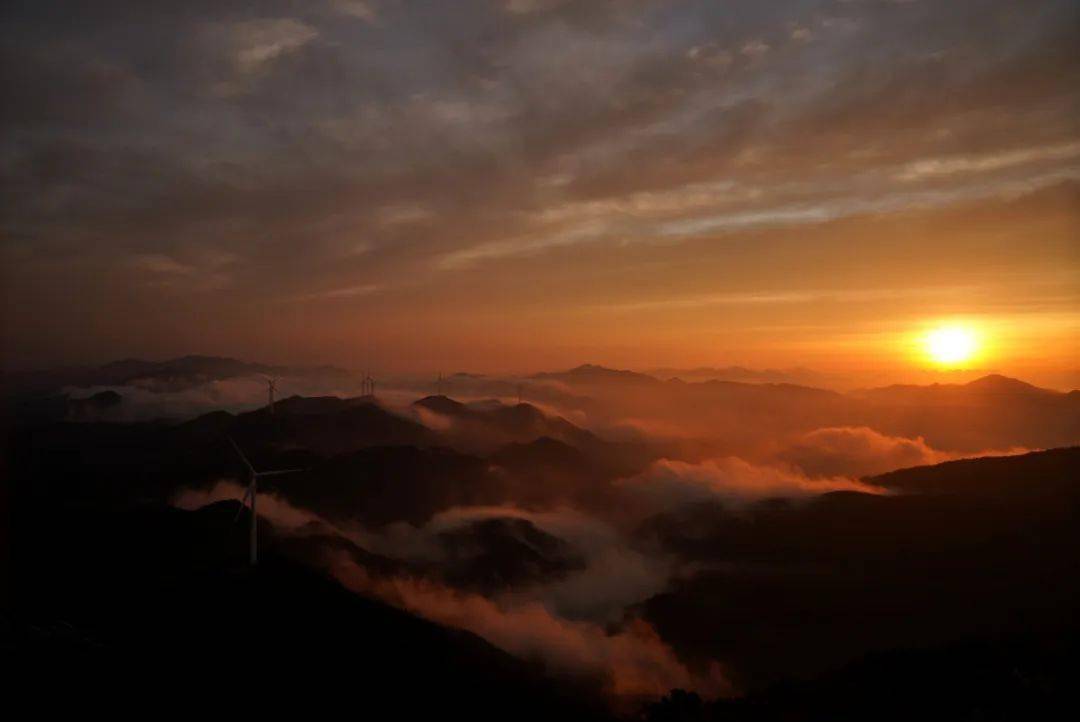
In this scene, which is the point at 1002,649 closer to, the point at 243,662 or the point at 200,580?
the point at 243,662

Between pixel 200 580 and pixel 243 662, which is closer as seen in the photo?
pixel 243 662

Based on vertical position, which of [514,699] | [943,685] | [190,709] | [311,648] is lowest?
[514,699]

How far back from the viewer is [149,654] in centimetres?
11138

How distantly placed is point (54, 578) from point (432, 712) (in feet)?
403

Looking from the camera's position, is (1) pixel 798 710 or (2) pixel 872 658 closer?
(1) pixel 798 710

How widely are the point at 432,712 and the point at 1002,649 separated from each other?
141 meters

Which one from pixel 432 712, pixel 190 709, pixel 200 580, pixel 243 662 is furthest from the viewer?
pixel 200 580

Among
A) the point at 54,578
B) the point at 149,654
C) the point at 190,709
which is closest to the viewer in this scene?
the point at 190,709

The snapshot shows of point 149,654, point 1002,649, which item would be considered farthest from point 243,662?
point 1002,649

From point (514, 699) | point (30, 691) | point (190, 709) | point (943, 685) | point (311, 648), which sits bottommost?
point (514, 699)

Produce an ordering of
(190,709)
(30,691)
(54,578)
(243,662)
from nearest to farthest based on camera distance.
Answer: (30,691), (190,709), (243,662), (54,578)

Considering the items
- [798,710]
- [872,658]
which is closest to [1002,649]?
[872,658]

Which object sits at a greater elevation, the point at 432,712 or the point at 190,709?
the point at 190,709

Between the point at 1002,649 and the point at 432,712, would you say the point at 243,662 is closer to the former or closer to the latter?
the point at 432,712
